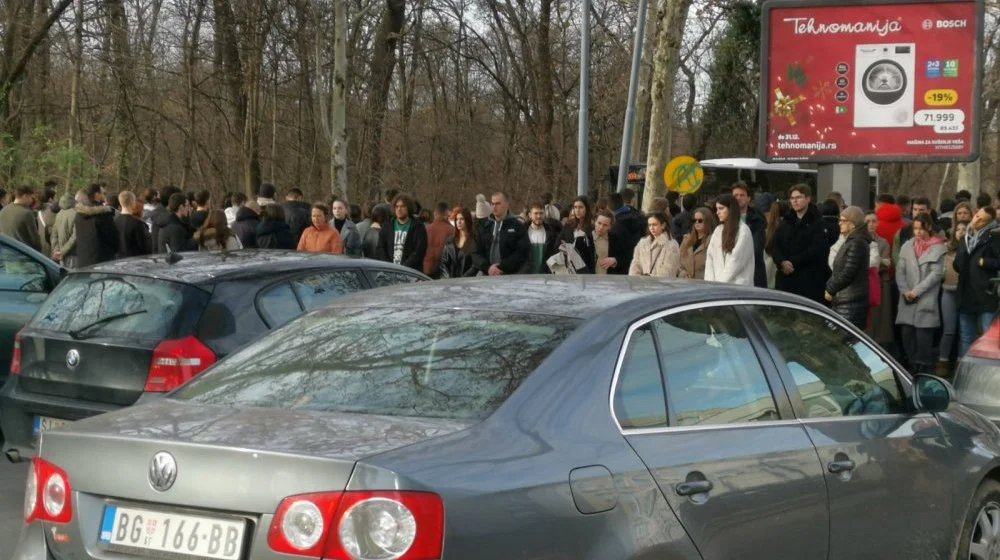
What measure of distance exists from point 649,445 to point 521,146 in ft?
120

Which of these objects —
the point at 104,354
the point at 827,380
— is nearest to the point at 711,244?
the point at 104,354

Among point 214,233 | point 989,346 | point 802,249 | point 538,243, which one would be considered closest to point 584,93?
point 538,243

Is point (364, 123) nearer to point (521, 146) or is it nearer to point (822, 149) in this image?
point (521, 146)

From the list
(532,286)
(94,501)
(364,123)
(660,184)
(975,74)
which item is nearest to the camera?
(94,501)

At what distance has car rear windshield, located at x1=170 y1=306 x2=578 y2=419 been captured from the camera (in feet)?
13.6

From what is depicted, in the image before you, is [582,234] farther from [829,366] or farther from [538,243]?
[829,366]

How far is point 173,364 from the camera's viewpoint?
7.79 metres

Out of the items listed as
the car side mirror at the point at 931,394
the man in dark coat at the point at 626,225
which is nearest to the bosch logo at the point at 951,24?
the man in dark coat at the point at 626,225

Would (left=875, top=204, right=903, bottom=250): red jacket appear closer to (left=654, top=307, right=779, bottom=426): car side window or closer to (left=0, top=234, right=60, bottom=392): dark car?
(left=0, top=234, right=60, bottom=392): dark car

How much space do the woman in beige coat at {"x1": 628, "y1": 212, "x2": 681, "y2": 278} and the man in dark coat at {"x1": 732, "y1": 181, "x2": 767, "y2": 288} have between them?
0.68 meters

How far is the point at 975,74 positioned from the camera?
19.5 m

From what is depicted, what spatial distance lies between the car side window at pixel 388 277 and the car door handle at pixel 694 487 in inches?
192

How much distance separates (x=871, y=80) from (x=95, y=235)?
35.4ft

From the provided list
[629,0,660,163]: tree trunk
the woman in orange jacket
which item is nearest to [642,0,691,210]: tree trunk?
[629,0,660,163]: tree trunk
